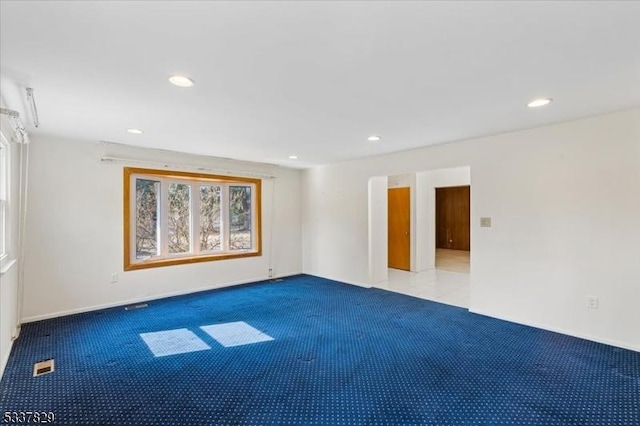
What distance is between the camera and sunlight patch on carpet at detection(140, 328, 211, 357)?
314cm

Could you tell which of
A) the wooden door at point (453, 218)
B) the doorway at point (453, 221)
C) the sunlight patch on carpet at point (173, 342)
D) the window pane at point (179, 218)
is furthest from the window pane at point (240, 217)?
the wooden door at point (453, 218)

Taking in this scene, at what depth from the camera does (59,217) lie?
414 cm

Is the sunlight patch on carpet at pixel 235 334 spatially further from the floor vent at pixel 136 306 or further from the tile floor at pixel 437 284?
the tile floor at pixel 437 284

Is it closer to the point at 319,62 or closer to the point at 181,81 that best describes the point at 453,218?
the point at 319,62

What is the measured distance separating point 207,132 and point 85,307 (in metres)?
2.95

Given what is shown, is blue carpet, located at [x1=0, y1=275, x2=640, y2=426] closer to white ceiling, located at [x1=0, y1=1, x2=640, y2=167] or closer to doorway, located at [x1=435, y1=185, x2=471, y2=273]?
white ceiling, located at [x1=0, y1=1, x2=640, y2=167]

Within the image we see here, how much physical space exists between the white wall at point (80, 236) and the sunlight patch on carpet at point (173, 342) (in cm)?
151

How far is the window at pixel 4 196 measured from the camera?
3.03m

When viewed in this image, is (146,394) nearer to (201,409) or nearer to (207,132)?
(201,409)

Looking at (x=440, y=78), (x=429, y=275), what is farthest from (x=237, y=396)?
(x=429, y=275)

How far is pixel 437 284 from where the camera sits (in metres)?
6.00

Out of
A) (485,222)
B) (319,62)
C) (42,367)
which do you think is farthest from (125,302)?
(485,222)

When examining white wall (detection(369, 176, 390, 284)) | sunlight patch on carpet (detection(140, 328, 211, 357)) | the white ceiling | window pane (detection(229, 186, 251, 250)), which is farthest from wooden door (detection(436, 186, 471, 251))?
sunlight patch on carpet (detection(140, 328, 211, 357))

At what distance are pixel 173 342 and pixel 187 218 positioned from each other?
8.53 ft
